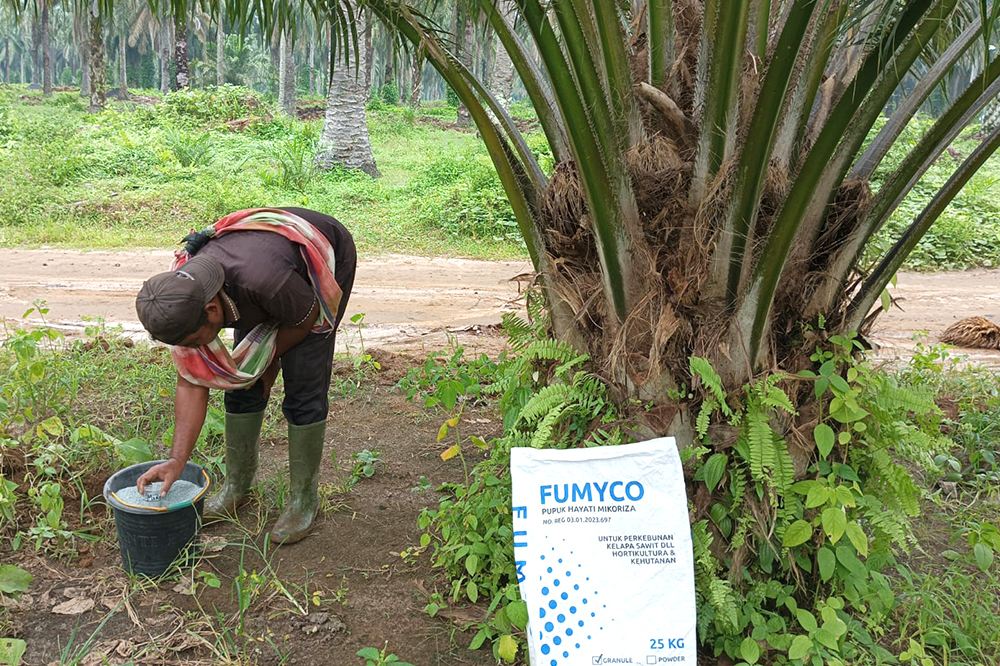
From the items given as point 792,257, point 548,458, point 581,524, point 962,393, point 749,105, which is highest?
point 749,105

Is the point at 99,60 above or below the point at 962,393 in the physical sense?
above

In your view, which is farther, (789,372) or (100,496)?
(100,496)

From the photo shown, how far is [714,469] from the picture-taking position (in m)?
2.25

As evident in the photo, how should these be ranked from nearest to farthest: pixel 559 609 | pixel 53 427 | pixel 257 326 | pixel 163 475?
pixel 559 609 → pixel 163 475 → pixel 257 326 → pixel 53 427

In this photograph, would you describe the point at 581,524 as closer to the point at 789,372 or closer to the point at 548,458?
the point at 548,458

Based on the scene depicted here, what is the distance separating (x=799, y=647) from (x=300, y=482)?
1.83 m

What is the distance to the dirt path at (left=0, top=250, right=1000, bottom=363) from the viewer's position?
6.02 metres

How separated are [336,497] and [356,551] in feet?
1.43

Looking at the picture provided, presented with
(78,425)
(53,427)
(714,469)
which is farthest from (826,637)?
(78,425)

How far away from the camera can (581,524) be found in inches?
84.0

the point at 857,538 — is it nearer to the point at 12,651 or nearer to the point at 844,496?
the point at 844,496

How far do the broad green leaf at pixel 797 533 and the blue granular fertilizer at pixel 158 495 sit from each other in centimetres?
193

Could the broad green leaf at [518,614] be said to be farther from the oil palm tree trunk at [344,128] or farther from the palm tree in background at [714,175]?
the oil palm tree trunk at [344,128]

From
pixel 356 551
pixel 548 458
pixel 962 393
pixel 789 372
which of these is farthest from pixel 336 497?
pixel 962 393
